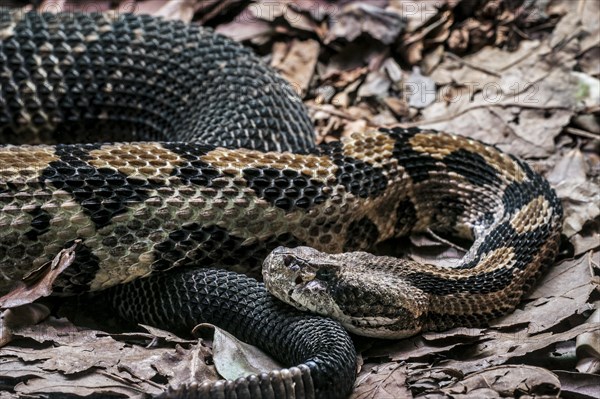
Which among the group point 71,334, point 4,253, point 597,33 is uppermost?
point 597,33

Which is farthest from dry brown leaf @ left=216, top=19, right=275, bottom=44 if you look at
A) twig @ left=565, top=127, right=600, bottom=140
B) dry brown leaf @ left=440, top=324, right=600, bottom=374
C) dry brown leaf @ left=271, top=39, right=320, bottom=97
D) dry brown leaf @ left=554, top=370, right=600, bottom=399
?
dry brown leaf @ left=554, top=370, right=600, bottom=399

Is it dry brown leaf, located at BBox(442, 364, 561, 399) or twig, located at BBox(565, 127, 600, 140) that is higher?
twig, located at BBox(565, 127, 600, 140)

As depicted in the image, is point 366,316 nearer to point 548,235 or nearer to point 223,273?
point 223,273

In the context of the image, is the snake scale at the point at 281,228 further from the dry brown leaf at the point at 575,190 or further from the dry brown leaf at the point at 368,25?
the dry brown leaf at the point at 368,25

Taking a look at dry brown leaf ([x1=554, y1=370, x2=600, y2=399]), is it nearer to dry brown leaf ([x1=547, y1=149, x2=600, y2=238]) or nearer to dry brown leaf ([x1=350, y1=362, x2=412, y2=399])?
dry brown leaf ([x1=350, y1=362, x2=412, y2=399])

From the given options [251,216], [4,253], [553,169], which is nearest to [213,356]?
[251,216]

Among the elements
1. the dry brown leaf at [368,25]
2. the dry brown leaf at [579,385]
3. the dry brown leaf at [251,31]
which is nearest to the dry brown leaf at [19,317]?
the dry brown leaf at [579,385]

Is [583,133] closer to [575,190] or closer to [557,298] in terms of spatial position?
[575,190]

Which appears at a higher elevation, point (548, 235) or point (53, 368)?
point (548, 235)
